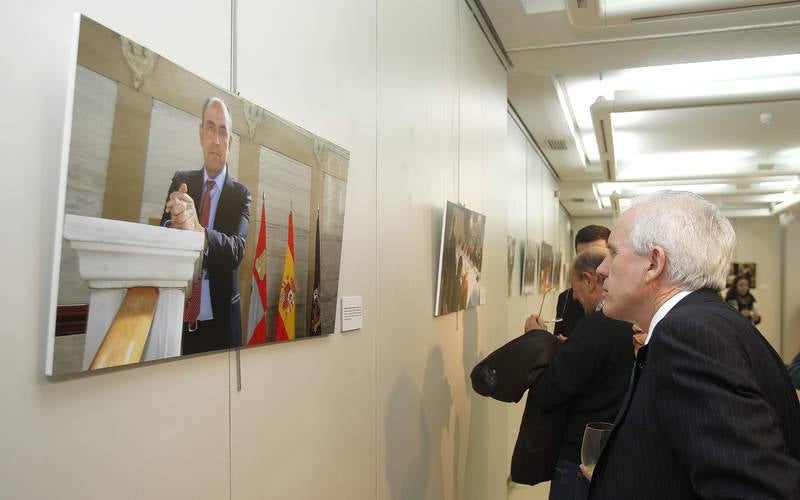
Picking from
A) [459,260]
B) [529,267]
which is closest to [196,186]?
[459,260]

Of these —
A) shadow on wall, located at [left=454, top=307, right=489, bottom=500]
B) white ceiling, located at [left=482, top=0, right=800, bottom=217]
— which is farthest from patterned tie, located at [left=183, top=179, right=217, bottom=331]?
white ceiling, located at [left=482, top=0, right=800, bottom=217]

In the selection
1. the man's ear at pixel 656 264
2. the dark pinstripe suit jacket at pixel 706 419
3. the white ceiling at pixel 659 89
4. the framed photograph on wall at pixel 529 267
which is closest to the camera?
the dark pinstripe suit jacket at pixel 706 419

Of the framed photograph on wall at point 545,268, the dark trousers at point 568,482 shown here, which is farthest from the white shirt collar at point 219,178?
the framed photograph on wall at point 545,268

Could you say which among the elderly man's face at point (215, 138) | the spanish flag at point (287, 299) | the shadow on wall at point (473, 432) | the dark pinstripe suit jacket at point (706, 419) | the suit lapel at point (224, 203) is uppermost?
the elderly man's face at point (215, 138)

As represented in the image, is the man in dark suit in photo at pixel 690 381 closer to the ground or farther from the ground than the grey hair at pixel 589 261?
closer to the ground

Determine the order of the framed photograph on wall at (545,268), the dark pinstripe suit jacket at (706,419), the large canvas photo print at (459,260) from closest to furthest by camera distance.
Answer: the dark pinstripe suit jacket at (706,419) → the large canvas photo print at (459,260) → the framed photograph on wall at (545,268)

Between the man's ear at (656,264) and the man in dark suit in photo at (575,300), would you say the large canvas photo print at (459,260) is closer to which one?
the man in dark suit in photo at (575,300)

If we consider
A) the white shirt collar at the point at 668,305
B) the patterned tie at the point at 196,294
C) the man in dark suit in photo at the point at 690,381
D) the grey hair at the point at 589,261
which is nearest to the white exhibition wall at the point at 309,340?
the patterned tie at the point at 196,294

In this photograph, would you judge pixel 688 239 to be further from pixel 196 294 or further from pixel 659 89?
pixel 659 89

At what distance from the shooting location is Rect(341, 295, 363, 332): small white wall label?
2709 mm

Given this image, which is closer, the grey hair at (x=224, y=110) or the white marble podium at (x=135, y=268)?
the white marble podium at (x=135, y=268)

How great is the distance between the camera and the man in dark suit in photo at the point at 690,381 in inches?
57.2

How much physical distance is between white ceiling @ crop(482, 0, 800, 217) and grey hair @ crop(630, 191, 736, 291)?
364 centimetres

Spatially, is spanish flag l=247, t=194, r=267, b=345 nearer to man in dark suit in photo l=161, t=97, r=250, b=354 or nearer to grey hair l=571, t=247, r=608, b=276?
man in dark suit in photo l=161, t=97, r=250, b=354
